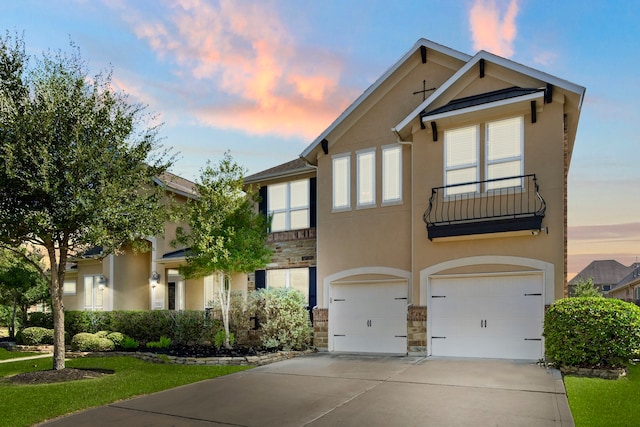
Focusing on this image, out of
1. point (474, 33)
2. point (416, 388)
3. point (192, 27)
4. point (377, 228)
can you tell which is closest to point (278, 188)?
point (377, 228)

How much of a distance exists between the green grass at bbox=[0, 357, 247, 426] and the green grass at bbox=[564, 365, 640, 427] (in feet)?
24.0

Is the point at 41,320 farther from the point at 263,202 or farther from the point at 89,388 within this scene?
the point at 89,388

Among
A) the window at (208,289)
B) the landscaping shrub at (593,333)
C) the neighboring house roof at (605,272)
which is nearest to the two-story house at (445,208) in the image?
the landscaping shrub at (593,333)

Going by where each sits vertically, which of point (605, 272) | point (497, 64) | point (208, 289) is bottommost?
point (605, 272)

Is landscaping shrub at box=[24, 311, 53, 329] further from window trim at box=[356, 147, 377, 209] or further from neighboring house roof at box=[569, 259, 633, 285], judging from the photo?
neighboring house roof at box=[569, 259, 633, 285]

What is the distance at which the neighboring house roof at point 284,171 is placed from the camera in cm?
1612

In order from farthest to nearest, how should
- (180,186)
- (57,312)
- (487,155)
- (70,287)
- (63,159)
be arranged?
(70,287)
(180,186)
(487,155)
(57,312)
(63,159)

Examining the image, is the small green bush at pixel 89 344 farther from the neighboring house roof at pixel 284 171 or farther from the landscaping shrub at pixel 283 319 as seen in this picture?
the neighboring house roof at pixel 284 171

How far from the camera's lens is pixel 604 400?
25.1 feet

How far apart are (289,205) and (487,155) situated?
23.0 ft

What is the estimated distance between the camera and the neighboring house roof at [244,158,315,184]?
16125mm

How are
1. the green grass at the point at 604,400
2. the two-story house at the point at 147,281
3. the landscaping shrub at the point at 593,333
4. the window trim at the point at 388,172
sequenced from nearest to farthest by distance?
the green grass at the point at 604,400
the landscaping shrub at the point at 593,333
the window trim at the point at 388,172
the two-story house at the point at 147,281

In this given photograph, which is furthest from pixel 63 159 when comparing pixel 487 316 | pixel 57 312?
pixel 487 316

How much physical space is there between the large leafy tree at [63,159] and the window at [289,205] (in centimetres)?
557
